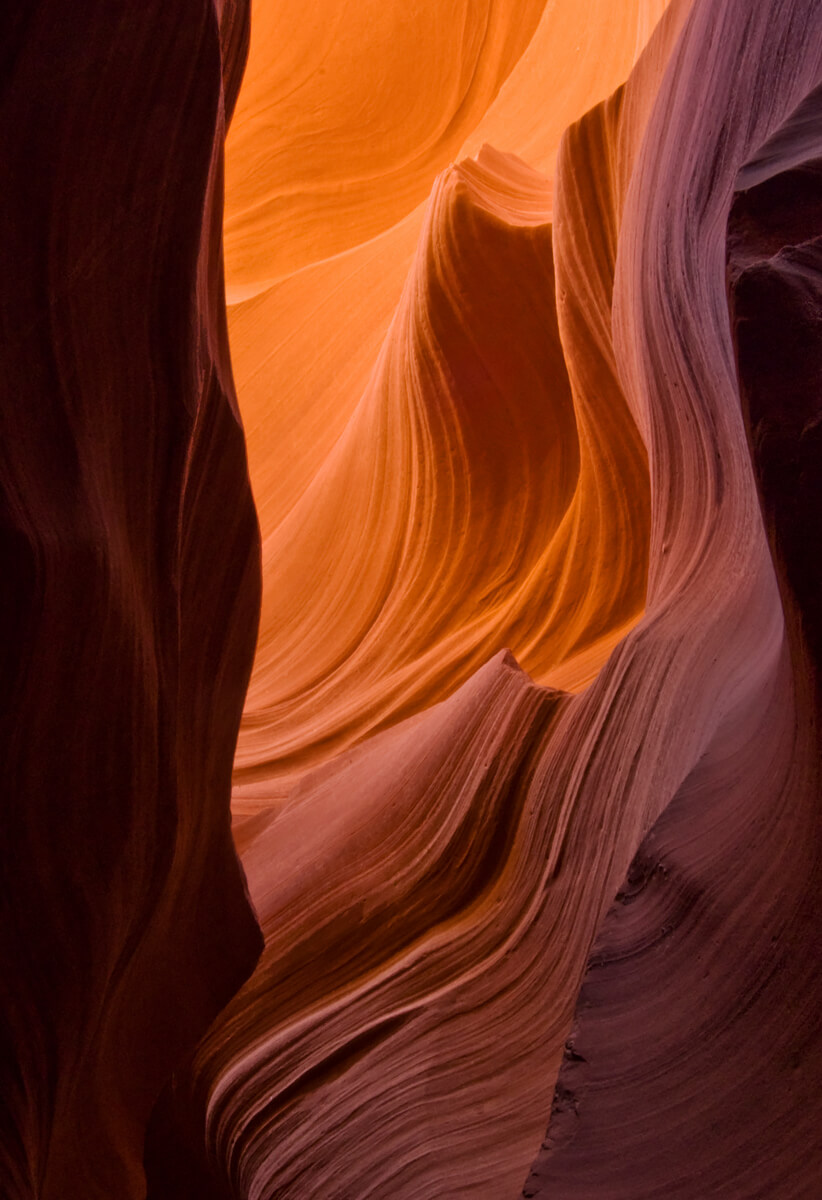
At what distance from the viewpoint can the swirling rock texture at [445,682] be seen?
732 mm

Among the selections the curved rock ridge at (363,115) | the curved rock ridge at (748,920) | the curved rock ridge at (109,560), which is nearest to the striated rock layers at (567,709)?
the curved rock ridge at (748,920)

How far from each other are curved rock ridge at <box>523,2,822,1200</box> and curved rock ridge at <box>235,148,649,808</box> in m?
0.67

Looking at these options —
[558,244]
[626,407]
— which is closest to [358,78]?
[558,244]

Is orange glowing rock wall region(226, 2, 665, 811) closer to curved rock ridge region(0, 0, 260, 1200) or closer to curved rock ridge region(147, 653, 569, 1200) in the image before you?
curved rock ridge region(147, 653, 569, 1200)

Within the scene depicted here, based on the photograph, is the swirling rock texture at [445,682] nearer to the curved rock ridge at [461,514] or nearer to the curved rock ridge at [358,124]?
the curved rock ridge at [461,514]

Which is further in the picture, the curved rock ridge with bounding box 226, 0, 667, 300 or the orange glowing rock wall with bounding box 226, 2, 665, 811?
the curved rock ridge with bounding box 226, 0, 667, 300

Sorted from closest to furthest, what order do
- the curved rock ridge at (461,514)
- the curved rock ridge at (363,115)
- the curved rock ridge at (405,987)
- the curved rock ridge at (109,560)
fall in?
the curved rock ridge at (109,560) < the curved rock ridge at (405,987) < the curved rock ridge at (461,514) < the curved rock ridge at (363,115)

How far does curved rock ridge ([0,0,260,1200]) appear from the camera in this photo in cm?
83

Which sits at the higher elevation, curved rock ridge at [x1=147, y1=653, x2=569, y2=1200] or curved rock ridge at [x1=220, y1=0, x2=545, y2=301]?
curved rock ridge at [x1=220, y1=0, x2=545, y2=301]

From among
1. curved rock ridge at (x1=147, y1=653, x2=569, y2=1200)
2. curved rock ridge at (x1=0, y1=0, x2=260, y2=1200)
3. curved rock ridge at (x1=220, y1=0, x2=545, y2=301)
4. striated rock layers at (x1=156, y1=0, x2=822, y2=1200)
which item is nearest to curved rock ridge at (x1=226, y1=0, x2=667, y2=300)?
curved rock ridge at (x1=220, y1=0, x2=545, y2=301)

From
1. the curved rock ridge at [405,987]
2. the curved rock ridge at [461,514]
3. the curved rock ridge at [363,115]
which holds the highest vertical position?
the curved rock ridge at [363,115]

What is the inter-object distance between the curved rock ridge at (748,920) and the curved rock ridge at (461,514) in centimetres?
67

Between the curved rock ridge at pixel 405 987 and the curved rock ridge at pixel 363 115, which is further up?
the curved rock ridge at pixel 363 115

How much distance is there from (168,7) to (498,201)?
3.75ft
